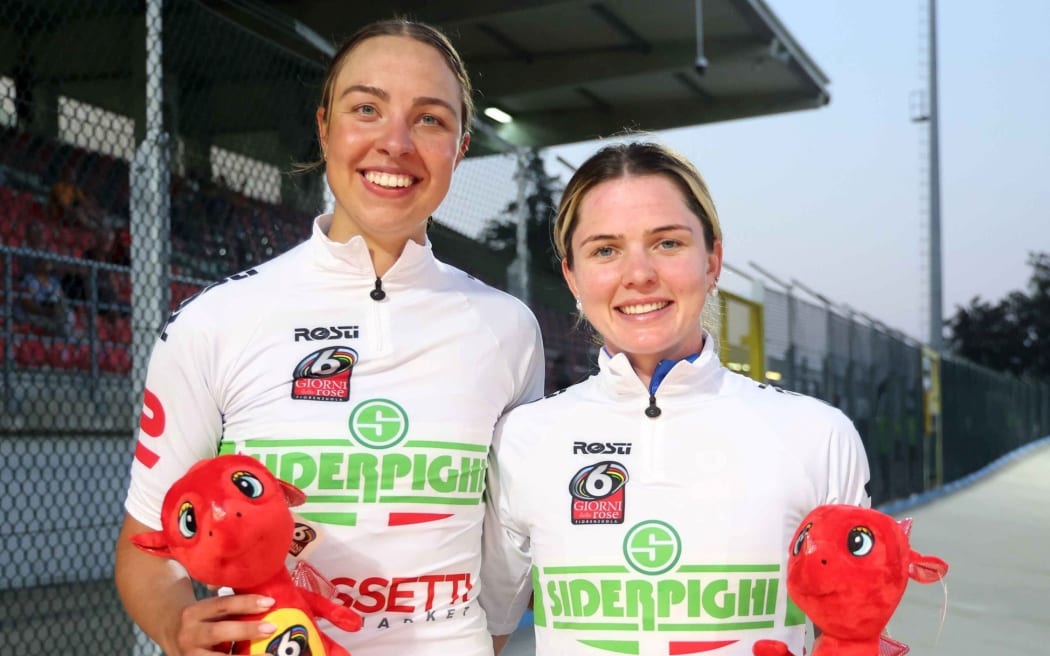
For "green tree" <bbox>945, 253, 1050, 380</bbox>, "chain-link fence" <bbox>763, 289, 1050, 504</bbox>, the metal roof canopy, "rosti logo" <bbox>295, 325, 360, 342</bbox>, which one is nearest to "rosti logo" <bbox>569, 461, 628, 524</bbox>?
"rosti logo" <bbox>295, 325, 360, 342</bbox>

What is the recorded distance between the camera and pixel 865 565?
62.3 inches

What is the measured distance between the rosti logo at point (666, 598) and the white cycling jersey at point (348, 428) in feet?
0.80

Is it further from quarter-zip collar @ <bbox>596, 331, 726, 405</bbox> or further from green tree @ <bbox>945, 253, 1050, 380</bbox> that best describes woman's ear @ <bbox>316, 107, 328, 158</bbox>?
green tree @ <bbox>945, 253, 1050, 380</bbox>

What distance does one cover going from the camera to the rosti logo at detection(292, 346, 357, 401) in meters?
2.03

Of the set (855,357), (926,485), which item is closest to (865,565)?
(855,357)

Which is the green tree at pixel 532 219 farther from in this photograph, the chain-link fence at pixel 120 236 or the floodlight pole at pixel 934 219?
the floodlight pole at pixel 934 219

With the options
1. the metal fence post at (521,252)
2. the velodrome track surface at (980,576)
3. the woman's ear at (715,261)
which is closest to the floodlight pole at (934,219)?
the velodrome track surface at (980,576)

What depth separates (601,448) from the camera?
2.08 meters

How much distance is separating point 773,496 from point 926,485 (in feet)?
41.3

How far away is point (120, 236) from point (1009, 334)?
57489 mm

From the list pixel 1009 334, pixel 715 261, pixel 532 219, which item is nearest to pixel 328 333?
pixel 715 261

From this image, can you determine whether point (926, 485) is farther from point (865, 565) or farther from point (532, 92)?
point (865, 565)

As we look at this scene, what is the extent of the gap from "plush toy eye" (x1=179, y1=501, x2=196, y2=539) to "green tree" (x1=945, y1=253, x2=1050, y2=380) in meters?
59.8

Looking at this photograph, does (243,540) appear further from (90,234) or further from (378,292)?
(90,234)
